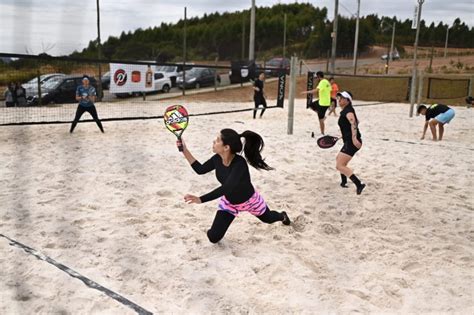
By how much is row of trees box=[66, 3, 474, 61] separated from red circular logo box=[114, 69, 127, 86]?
65.8 ft

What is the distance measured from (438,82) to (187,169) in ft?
74.5

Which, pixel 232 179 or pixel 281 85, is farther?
pixel 281 85

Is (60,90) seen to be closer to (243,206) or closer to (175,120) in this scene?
(175,120)

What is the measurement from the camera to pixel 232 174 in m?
3.91

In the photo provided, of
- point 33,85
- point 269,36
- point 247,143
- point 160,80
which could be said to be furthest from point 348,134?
point 269,36

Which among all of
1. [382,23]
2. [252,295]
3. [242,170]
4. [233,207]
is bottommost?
[252,295]

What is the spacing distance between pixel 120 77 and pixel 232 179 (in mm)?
8037

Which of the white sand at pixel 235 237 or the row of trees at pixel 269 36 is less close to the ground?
the row of trees at pixel 269 36

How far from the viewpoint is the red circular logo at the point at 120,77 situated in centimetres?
1112

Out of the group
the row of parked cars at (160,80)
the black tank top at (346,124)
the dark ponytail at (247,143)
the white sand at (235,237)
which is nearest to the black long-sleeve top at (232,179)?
the dark ponytail at (247,143)

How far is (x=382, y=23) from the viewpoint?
7019cm

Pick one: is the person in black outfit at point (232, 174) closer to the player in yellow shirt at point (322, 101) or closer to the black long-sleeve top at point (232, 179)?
the black long-sleeve top at point (232, 179)

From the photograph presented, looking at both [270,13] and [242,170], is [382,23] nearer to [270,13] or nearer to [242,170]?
[270,13]

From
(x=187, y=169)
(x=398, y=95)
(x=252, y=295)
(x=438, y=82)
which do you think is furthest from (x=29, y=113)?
(x=438, y=82)
